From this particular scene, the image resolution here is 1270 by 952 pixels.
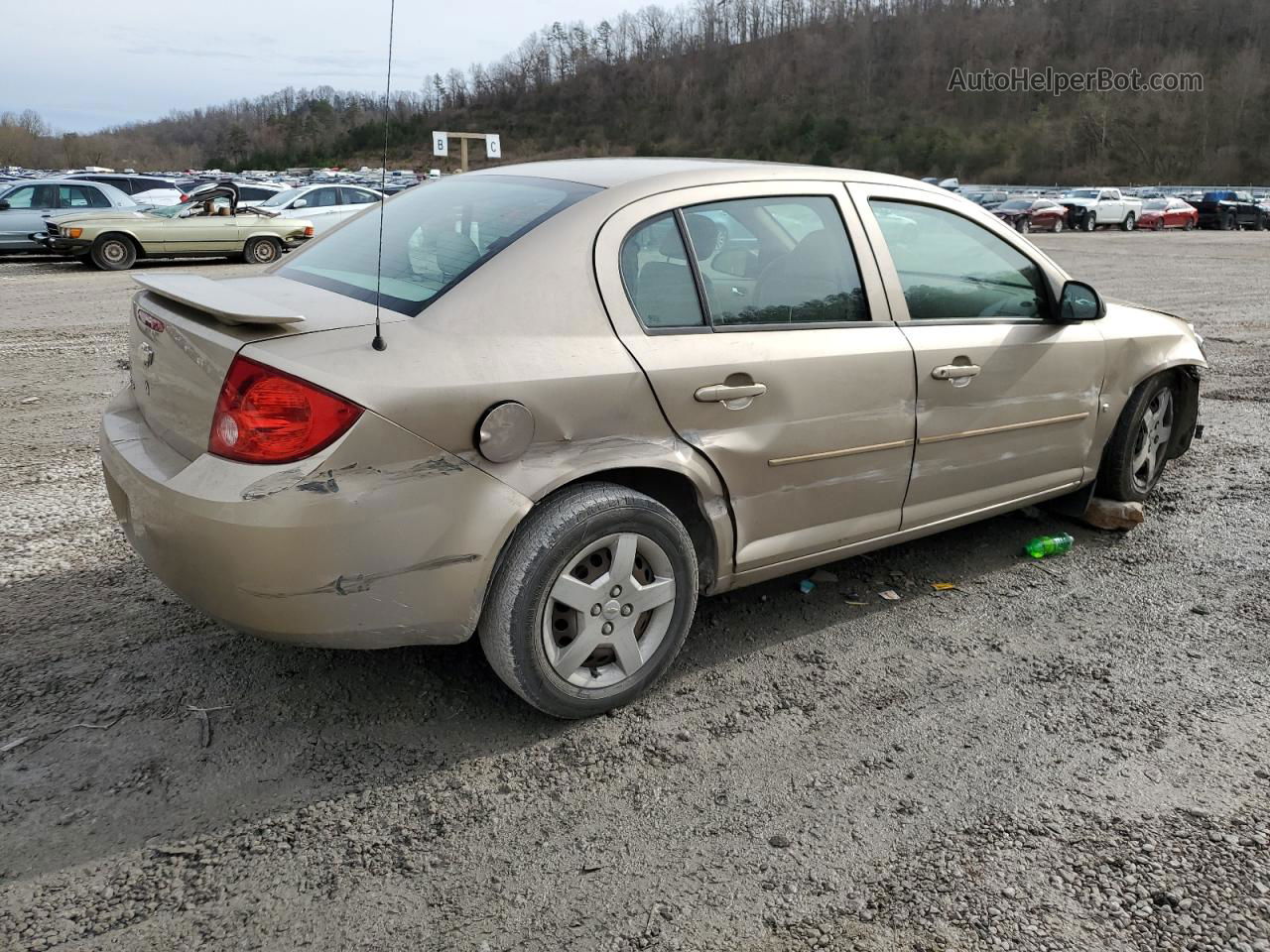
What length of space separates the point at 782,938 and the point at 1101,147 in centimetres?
Answer: 10363

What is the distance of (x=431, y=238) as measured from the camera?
3.20 metres

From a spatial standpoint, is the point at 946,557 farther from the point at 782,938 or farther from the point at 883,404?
the point at 782,938

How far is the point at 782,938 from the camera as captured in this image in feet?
7.19

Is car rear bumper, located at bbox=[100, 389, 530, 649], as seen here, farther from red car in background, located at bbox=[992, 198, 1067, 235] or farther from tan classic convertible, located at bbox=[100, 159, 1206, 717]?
red car in background, located at bbox=[992, 198, 1067, 235]

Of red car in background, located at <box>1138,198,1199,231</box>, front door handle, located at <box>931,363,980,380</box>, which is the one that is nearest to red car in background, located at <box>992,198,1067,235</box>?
red car in background, located at <box>1138,198,1199,231</box>

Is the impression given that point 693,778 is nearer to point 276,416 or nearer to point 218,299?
point 276,416

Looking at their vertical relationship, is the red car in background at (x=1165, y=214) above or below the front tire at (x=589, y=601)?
above

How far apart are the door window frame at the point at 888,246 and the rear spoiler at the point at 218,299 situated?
2040mm

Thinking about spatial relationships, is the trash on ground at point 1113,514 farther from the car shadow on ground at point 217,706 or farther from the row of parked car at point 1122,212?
the row of parked car at point 1122,212

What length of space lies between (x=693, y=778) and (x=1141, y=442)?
321 cm

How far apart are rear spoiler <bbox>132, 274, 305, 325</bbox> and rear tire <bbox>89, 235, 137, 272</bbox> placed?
15.5 metres

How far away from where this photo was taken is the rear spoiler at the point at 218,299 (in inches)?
102

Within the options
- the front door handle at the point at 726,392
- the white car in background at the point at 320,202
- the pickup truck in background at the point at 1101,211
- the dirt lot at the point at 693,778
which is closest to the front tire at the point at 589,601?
the dirt lot at the point at 693,778

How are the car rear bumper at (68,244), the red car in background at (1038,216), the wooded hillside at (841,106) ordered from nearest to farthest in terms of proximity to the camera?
the car rear bumper at (68,244) → the red car in background at (1038,216) → the wooded hillside at (841,106)
